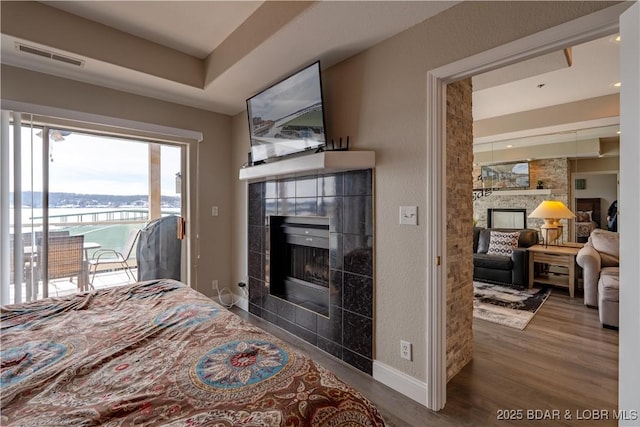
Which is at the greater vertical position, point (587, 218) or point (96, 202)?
point (96, 202)

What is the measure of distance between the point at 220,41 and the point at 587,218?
349 inches

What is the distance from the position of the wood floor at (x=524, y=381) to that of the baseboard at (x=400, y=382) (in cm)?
4

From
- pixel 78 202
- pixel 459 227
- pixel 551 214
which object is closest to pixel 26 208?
pixel 78 202

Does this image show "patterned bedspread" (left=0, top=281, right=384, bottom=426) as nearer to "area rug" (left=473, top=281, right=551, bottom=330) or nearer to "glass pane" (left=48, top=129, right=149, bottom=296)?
"glass pane" (left=48, top=129, right=149, bottom=296)

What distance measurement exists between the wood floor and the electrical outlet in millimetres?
268

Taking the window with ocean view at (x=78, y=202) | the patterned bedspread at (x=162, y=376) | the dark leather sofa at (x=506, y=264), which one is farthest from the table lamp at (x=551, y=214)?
the window with ocean view at (x=78, y=202)

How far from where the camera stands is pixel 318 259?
283 centimetres

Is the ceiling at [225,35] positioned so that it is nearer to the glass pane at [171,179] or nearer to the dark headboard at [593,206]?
the glass pane at [171,179]

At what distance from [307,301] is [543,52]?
2.50 metres

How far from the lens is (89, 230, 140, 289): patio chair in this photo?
2.97 m

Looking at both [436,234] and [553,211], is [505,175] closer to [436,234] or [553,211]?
[553,211]

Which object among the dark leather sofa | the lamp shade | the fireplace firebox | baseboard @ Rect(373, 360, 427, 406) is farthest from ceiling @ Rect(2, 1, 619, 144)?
the dark leather sofa

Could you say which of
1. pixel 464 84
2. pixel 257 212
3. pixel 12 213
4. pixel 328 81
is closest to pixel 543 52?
pixel 464 84

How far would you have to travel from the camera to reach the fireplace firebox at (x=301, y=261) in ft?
8.96
